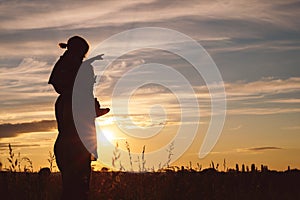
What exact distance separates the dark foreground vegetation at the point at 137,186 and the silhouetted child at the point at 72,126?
55 cm

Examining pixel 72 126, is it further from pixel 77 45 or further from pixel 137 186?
pixel 137 186

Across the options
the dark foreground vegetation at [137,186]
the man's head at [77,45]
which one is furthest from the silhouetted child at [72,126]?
the dark foreground vegetation at [137,186]

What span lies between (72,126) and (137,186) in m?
1.89

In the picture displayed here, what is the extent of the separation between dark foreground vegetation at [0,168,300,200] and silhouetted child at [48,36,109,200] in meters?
0.55

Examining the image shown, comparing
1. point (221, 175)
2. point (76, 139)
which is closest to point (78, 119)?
point (76, 139)

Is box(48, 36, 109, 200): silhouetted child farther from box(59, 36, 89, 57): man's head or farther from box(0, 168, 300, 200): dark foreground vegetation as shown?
box(0, 168, 300, 200): dark foreground vegetation

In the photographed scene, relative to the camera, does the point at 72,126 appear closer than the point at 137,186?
Yes

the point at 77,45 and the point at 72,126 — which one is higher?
the point at 77,45

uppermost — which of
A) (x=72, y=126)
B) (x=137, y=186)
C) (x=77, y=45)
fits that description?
(x=77, y=45)

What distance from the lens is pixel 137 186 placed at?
39.2 ft

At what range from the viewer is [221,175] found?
45.8ft

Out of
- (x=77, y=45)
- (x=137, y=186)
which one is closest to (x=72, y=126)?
(x=77, y=45)

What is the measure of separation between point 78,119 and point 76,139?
1.05ft

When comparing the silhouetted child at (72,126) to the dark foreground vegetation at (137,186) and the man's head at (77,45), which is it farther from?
the dark foreground vegetation at (137,186)
